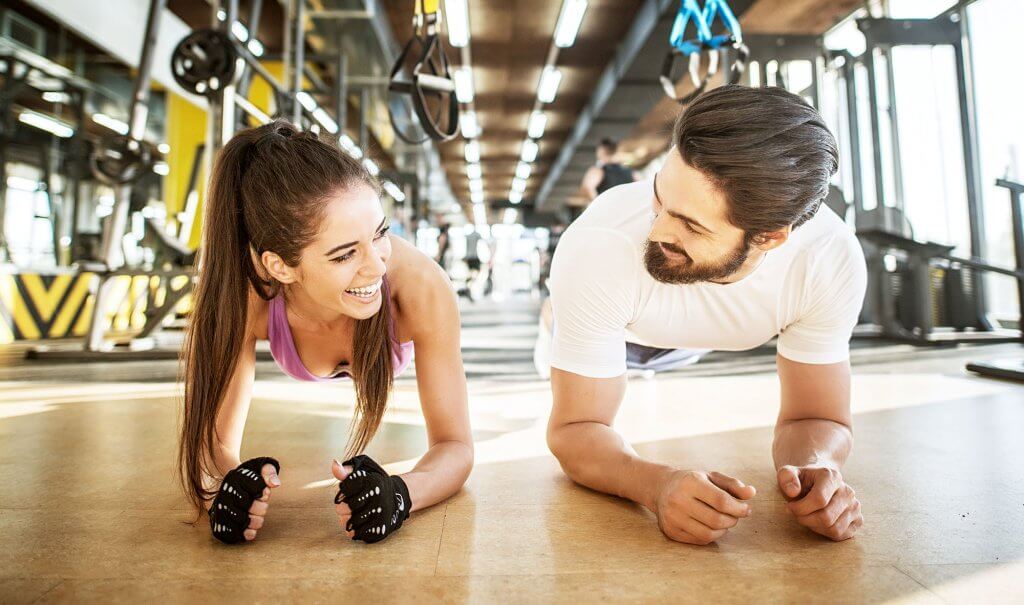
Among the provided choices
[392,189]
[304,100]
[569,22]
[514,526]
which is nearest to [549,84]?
[569,22]

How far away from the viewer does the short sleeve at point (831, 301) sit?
128cm

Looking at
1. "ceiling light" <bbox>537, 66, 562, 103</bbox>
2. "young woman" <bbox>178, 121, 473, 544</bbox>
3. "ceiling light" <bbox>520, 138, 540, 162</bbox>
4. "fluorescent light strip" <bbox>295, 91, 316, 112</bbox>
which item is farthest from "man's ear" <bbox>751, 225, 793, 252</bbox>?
"ceiling light" <bbox>520, 138, 540, 162</bbox>

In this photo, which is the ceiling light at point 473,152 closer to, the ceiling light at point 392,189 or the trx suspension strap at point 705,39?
the ceiling light at point 392,189

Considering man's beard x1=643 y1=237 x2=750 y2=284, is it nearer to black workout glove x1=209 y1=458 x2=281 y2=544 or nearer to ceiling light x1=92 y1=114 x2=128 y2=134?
black workout glove x1=209 y1=458 x2=281 y2=544

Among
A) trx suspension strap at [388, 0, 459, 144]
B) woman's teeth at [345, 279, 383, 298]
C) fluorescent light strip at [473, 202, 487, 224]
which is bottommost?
woman's teeth at [345, 279, 383, 298]

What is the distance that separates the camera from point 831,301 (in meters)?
1.30

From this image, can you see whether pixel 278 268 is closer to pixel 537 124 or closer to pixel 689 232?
pixel 689 232

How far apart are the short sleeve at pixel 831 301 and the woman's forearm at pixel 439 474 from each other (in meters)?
0.73

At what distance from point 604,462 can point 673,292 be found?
Answer: 1.22 ft

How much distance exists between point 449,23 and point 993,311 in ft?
21.0

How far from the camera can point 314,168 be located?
1.14 m

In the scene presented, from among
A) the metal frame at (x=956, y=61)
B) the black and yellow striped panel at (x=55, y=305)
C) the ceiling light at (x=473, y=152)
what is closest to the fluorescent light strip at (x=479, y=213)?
the ceiling light at (x=473, y=152)

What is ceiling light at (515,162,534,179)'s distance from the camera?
15.6m

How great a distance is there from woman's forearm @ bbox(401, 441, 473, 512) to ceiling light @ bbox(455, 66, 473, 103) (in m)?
7.64
